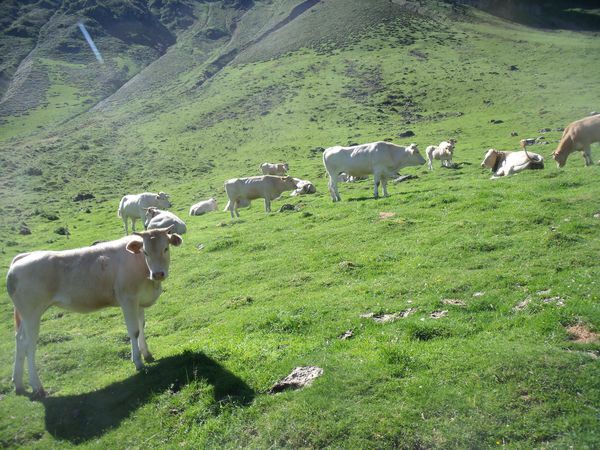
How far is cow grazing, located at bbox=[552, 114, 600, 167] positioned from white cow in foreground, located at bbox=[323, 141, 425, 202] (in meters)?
6.99

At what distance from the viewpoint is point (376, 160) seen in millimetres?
26406

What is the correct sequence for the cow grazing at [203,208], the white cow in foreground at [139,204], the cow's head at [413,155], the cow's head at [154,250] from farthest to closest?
the cow grazing at [203,208] → the white cow in foreground at [139,204] → the cow's head at [413,155] → the cow's head at [154,250]

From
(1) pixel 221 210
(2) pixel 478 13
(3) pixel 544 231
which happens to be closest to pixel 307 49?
(2) pixel 478 13

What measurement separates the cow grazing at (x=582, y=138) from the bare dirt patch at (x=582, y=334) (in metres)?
17.9

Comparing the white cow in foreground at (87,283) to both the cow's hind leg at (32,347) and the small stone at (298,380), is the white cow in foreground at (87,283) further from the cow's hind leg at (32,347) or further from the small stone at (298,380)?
the small stone at (298,380)

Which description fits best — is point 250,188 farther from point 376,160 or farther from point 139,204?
point 376,160

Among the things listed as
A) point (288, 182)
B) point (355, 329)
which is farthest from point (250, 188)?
point (355, 329)

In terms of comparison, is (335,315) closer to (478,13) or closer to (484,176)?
(484,176)

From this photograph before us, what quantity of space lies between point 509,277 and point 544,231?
3.42 metres

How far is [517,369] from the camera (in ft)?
26.2

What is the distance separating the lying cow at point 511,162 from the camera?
25.3 meters

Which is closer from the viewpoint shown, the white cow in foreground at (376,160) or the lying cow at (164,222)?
the lying cow at (164,222)

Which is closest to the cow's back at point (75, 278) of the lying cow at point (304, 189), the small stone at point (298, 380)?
the small stone at point (298, 380)

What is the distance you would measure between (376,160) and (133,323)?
722 inches
